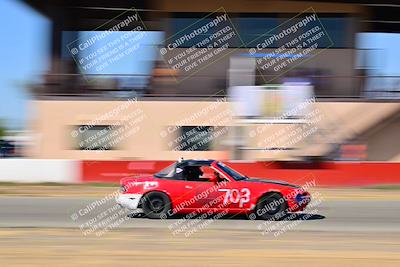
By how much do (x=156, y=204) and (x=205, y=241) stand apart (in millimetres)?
2917

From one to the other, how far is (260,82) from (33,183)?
8.33 metres

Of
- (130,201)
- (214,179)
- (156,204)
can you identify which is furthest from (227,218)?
(130,201)

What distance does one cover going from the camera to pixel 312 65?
26.0 meters

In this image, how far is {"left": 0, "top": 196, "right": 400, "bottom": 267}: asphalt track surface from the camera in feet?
27.4

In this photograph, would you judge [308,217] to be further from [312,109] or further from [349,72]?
[349,72]

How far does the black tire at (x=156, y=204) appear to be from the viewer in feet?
A: 42.0

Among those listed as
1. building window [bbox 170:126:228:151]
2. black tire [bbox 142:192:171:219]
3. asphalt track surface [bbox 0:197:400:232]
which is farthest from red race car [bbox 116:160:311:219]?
building window [bbox 170:126:228:151]

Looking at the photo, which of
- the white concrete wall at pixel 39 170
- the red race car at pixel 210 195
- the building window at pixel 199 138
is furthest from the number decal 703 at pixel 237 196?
the building window at pixel 199 138

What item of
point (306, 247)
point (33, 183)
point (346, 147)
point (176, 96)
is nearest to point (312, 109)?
point (346, 147)

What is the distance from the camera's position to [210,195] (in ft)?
41.9

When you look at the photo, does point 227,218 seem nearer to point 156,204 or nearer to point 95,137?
point 156,204

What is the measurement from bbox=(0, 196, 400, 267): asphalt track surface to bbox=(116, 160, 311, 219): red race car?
11.0 inches

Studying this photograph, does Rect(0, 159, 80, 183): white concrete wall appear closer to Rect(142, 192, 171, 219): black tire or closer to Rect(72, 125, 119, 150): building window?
Rect(72, 125, 119, 150): building window

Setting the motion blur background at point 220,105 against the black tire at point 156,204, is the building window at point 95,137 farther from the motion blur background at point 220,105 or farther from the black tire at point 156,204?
the black tire at point 156,204
